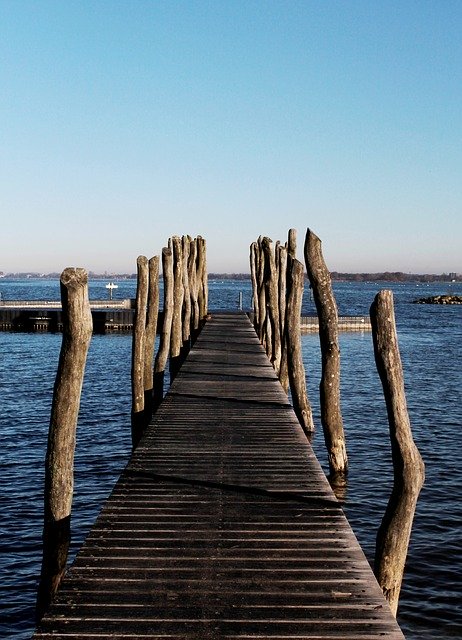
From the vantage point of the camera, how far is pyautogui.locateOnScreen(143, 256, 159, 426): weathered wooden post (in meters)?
12.6

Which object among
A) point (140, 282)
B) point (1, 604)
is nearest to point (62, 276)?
point (1, 604)

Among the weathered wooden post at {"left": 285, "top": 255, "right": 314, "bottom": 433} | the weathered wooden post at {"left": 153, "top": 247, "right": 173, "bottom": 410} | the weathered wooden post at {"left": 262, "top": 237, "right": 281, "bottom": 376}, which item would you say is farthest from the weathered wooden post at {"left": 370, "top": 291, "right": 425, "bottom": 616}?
the weathered wooden post at {"left": 262, "top": 237, "right": 281, "bottom": 376}

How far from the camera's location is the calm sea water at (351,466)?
8.03 meters

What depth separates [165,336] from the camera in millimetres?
15406

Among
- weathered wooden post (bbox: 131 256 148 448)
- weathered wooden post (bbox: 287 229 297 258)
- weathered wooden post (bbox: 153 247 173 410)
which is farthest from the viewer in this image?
weathered wooden post (bbox: 287 229 297 258)

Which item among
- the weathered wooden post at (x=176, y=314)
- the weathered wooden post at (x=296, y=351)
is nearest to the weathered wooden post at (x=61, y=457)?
the weathered wooden post at (x=296, y=351)

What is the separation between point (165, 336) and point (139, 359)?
339 centimetres

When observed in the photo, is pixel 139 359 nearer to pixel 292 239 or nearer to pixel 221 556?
pixel 221 556

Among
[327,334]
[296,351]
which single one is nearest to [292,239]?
[296,351]

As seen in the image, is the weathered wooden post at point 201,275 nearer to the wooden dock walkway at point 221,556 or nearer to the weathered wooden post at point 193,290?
the weathered wooden post at point 193,290

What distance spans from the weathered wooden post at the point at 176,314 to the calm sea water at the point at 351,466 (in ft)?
5.70

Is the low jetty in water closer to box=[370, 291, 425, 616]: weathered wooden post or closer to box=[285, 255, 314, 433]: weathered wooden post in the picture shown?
box=[285, 255, 314, 433]: weathered wooden post

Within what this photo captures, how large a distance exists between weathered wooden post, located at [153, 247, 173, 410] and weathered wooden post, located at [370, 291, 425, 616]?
815 centimetres

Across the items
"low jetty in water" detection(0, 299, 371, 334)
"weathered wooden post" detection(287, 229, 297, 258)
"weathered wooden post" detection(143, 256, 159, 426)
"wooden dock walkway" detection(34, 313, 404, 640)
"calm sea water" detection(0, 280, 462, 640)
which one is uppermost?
"weathered wooden post" detection(287, 229, 297, 258)
